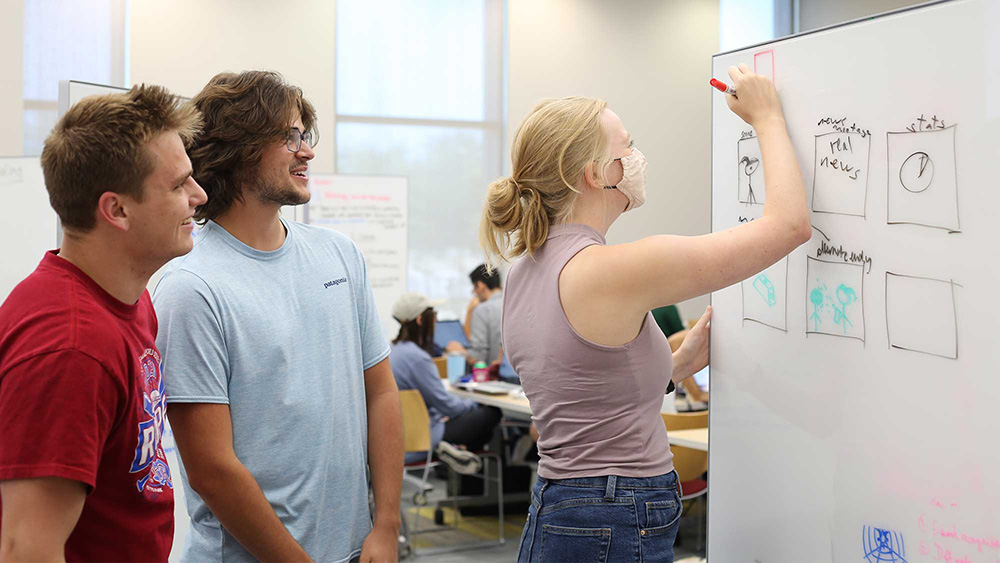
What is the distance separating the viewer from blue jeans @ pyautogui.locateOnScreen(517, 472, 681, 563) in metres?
1.52

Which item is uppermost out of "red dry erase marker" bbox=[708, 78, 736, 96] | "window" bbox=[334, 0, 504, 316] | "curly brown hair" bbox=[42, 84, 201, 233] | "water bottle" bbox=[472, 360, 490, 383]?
"window" bbox=[334, 0, 504, 316]

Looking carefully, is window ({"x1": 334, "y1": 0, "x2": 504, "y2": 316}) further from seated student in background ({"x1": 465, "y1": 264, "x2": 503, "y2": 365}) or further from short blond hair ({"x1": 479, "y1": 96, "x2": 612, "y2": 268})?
short blond hair ({"x1": 479, "y1": 96, "x2": 612, "y2": 268})

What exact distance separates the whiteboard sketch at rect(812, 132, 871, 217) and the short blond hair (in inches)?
17.1

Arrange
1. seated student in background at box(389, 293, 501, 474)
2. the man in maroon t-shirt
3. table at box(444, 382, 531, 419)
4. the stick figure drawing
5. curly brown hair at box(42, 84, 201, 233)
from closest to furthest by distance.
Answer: the man in maroon t-shirt, curly brown hair at box(42, 84, 201, 233), the stick figure drawing, table at box(444, 382, 531, 419), seated student in background at box(389, 293, 501, 474)

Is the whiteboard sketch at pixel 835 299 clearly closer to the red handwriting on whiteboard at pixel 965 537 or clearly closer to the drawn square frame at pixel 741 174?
the drawn square frame at pixel 741 174

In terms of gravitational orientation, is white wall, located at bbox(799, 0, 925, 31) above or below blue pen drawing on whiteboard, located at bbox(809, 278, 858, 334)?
above

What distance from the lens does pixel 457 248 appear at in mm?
8469

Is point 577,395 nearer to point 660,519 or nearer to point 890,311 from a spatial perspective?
point 660,519

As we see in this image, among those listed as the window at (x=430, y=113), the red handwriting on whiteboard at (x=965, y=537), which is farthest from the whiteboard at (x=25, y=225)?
the window at (x=430, y=113)

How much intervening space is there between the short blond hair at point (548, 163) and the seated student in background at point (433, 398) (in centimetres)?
349

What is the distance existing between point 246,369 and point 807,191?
113cm

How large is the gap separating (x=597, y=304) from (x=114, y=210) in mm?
775

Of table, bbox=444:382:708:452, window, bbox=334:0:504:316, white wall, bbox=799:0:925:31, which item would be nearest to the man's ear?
table, bbox=444:382:708:452

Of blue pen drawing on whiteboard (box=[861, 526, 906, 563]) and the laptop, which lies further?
the laptop
